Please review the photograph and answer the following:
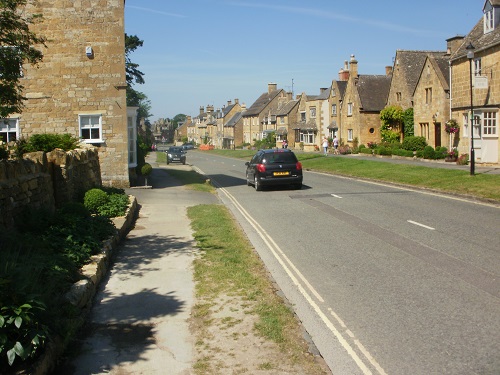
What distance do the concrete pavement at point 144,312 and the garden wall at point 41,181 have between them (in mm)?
1902

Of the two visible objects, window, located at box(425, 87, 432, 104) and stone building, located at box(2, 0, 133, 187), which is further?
window, located at box(425, 87, 432, 104)

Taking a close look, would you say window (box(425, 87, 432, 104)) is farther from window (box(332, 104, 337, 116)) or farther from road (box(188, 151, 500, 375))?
road (box(188, 151, 500, 375))

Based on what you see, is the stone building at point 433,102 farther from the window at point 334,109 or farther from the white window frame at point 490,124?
the window at point 334,109

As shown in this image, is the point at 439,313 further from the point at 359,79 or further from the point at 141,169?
the point at 359,79

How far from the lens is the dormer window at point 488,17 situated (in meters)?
31.1

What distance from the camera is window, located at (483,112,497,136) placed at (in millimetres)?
30114

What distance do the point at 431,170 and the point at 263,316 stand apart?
22.3 meters

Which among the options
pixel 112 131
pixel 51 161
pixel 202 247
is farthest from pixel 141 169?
pixel 202 247

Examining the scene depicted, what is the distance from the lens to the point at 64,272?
23.9 feet

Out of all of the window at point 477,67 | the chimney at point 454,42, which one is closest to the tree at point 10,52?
the window at point 477,67

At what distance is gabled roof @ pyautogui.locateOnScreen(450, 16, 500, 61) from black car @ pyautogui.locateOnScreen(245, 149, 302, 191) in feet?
46.7

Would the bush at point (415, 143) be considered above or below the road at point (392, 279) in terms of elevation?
above

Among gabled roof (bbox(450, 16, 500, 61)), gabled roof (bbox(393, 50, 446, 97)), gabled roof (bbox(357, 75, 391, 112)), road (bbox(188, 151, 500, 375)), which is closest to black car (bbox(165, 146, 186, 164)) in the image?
gabled roof (bbox(357, 75, 391, 112))

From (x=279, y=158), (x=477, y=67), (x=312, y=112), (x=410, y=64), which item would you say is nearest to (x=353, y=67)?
(x=410, y=64)
